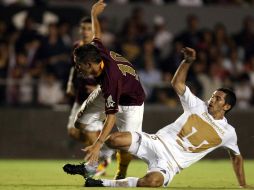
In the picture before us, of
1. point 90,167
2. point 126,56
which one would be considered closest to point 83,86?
point 90,167

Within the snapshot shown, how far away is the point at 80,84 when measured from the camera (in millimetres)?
13938

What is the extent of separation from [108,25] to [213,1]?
306 cm

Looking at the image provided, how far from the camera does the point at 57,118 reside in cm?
1819

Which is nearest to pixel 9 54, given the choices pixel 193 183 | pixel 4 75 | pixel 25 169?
pixel 4 75

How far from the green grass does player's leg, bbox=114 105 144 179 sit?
57 cm

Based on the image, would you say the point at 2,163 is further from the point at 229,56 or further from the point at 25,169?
the point at 229,56

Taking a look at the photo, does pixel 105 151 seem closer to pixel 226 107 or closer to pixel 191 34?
pixel 226 107

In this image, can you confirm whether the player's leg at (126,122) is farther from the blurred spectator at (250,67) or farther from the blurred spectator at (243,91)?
the blurred spectator at (250,67)

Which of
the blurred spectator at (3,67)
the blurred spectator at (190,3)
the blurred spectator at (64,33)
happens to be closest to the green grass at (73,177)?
the blurred spectator at (3,67)

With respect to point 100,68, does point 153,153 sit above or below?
below

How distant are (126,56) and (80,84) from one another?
5383 millimetres

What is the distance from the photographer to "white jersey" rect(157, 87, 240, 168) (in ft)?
36.7

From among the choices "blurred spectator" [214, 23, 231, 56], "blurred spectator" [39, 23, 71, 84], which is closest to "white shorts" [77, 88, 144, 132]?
"blurred spectator" [39, 23, 71, 84]

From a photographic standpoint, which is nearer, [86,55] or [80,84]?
[86,55]
